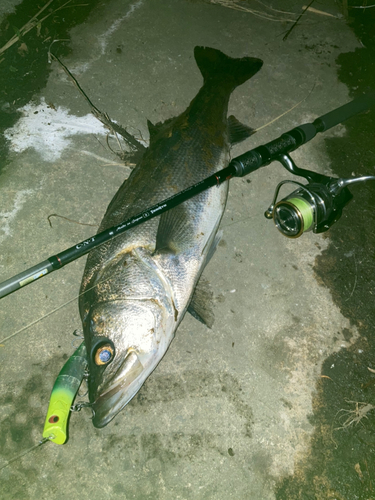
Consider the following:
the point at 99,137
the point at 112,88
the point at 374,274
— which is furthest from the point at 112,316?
the point at 112,88

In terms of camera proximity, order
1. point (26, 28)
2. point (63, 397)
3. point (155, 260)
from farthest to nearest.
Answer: point (26, 28)
point (155, 260)
point (63, 397)

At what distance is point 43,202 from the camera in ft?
9.55

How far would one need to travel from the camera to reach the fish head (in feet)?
6.31

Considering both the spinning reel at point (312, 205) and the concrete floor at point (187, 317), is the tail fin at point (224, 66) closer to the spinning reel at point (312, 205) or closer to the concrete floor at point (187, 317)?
the concrete floor at point (187, 317)

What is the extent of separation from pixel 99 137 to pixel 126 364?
2.29 meters

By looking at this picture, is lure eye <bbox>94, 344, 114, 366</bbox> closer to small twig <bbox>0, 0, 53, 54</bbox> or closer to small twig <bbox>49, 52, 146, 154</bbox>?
small twig <bbox>49, 52, 146, 154</bbox>

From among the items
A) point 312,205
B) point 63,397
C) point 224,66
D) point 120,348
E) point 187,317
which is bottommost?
point 187,317

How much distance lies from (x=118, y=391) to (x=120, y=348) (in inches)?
10.0

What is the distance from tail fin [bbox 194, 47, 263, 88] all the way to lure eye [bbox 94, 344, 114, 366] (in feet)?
8.72

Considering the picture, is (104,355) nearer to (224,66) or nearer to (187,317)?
(187,317)

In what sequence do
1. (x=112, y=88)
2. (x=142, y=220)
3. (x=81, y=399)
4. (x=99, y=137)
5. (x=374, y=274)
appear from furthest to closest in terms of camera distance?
(x=112, y=88) → (x=99, y=137) → (x=374, y=274) → (x=81, y=399) → (x=142, y=220)

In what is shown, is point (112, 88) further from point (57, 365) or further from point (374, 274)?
point (374, 274)

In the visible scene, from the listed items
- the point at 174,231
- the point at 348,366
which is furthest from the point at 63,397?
the point at 348,366

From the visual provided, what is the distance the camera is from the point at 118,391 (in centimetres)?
192
